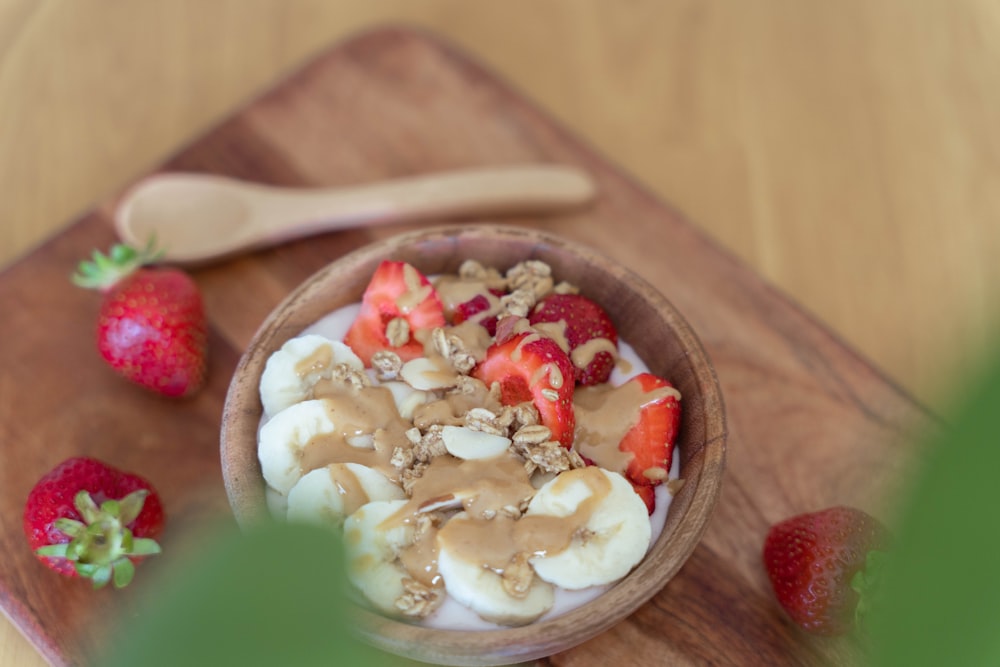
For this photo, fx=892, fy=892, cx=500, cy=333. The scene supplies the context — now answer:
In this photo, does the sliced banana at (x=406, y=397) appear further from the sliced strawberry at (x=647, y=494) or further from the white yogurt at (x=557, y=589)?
the sliced strawberry at (x=647, y=494)

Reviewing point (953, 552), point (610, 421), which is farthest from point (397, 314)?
point (953, 552)

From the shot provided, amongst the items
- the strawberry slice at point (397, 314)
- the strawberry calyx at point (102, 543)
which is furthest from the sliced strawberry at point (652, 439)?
the strawberry calyx at point (102, 543)

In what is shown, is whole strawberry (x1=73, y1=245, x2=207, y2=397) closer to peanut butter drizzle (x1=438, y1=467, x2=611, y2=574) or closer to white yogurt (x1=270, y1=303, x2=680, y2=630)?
white yogurt (x1=270, y1=303, x2=680, y2=630)

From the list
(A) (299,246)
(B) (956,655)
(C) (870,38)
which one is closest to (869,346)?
(C) (870,38)

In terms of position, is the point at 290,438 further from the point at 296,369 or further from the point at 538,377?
the point at 538,377

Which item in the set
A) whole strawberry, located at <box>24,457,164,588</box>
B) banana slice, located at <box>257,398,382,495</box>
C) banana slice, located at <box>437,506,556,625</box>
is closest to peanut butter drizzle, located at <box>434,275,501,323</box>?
banana slice, located at <box>257,398,382,495</box>

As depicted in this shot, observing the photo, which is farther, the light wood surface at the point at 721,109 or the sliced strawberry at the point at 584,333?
the light wood surface at the point at 721,109

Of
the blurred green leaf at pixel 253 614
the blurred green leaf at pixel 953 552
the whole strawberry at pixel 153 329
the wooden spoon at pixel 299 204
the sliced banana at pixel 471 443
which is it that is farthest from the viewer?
the wooden spoon at pixel 299 204
